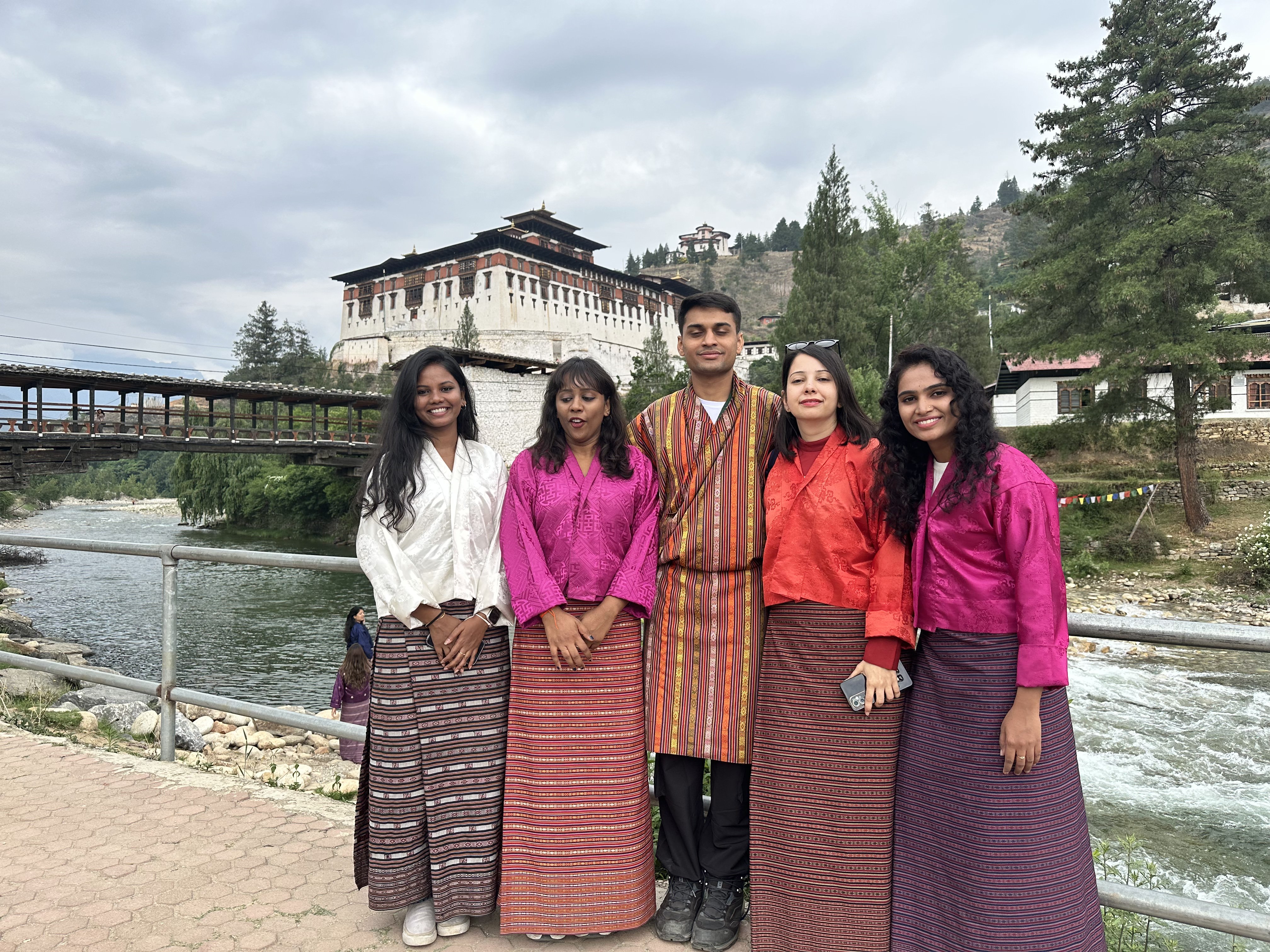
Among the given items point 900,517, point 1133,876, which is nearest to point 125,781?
point 900,517

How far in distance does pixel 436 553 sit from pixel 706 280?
248 ft

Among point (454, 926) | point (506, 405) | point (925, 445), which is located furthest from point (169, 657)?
point (506, 405)

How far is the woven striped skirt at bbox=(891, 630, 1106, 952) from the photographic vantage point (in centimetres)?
161

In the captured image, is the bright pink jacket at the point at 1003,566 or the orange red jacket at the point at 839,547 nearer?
the bright pink jacket at the point at 1003,566

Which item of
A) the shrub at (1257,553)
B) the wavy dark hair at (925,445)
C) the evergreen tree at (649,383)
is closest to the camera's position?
the wavy dark hair at (925,445)

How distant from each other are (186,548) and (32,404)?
58.9 feet

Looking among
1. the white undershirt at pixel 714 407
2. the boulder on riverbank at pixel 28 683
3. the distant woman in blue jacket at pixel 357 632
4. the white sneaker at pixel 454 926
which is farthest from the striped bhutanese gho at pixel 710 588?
the boulder on riverbank at pixel 28 683

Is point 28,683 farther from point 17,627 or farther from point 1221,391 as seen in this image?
point 1221,391

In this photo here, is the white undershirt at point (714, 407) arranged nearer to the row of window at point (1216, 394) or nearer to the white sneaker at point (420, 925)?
the white sneaker at point (420, 925)

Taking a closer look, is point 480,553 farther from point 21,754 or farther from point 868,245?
point 868,245

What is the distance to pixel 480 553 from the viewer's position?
2.11m

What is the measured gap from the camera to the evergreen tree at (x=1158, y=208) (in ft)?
47.1

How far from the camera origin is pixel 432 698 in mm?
2066

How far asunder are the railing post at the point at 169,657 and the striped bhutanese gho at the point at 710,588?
192 cm
